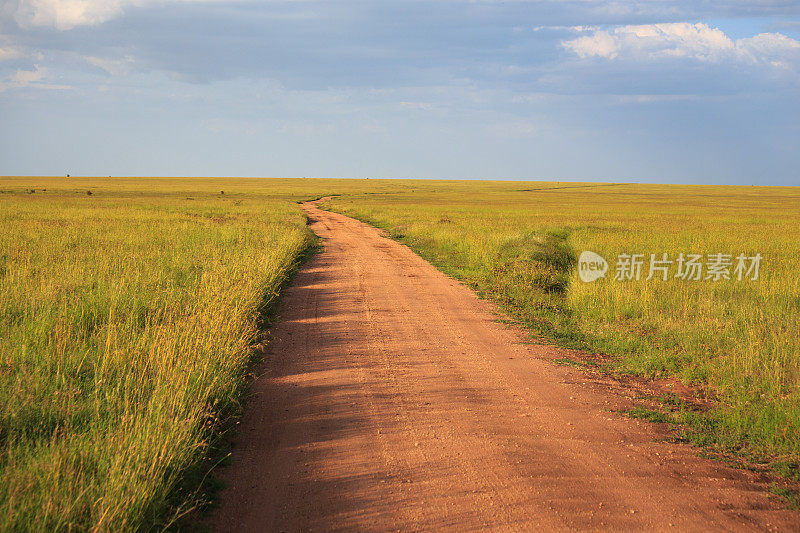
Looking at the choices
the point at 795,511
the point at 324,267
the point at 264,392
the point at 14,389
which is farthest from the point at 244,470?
the point at 324,267

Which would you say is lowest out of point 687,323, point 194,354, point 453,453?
point 453,453

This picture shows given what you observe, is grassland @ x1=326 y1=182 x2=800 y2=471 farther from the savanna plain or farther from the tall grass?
the tall grass

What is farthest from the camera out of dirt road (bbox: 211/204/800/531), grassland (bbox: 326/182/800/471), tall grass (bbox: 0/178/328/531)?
grassland (bbox: 326/182/800/471)

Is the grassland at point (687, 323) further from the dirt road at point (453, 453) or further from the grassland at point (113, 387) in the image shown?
the grassland at point (113, 387)

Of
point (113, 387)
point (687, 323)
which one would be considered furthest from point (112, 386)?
point (687, 323)

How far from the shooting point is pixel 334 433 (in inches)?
185

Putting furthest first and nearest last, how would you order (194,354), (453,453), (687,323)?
1. (687,323)
2. (194,354)
3. (453,453)

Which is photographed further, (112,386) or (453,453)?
(112,386)

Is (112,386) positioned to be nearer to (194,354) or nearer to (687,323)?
(194,354)

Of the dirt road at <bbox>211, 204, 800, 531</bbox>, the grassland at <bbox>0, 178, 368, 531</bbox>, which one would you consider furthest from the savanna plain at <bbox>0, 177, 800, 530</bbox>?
the dirt road at <bbox>211, 204, 800, 531</bbox>

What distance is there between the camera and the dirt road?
3.57 metres

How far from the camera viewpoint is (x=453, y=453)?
435cm

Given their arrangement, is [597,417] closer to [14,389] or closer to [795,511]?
[795,511]

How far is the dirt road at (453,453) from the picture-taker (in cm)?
357
